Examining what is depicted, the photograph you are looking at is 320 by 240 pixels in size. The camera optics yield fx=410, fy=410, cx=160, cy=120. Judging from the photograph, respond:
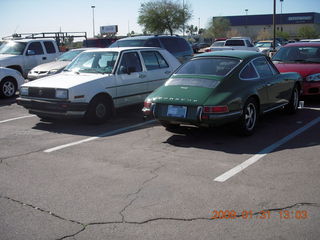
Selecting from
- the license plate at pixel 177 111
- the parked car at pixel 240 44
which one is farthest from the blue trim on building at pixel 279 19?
the license plate at pixel 177 111

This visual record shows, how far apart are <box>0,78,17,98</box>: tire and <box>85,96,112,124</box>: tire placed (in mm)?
5589

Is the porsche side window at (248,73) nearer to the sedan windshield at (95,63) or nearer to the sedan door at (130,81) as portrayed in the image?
the sedan door at (130,81)

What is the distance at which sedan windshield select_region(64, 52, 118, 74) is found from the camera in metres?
9.09

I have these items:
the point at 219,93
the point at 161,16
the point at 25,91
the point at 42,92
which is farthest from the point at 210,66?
the point at 161,16

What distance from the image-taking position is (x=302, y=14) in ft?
282

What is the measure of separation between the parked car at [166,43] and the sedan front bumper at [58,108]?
686 cm

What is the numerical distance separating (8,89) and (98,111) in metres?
5.72

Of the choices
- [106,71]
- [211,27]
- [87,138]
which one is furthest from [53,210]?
[211,27]

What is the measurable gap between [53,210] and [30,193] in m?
0.66

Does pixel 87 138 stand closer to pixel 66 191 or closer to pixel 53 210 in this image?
pixel 66 191

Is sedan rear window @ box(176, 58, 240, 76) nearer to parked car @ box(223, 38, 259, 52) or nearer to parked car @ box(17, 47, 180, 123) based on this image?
parked car @ box(17, 47, 180, 123)

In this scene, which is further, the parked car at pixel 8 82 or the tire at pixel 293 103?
the parked car at pixel 8 82

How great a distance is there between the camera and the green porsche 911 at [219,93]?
21.8ft
